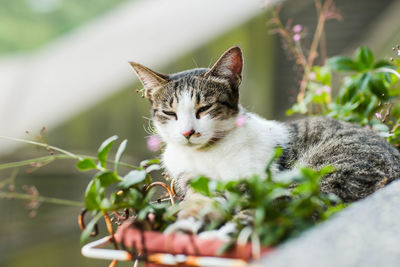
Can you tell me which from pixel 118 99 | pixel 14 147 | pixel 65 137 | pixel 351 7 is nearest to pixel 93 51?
pixel 118 99

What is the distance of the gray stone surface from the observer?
1.75 feet

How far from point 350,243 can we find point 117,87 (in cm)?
276

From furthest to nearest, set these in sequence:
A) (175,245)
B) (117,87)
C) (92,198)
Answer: (117,87)
(92,198)
(175,245)

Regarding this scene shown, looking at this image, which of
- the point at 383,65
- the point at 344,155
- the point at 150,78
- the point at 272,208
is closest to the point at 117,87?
the point at 150,78

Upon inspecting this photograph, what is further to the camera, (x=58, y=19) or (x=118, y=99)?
(x=58, y=19)

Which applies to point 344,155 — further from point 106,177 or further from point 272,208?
point 106,177

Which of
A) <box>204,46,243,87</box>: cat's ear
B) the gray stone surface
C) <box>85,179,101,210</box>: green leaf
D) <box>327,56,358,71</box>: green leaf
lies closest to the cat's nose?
<box>204,46,243,87</box>: cat's ear

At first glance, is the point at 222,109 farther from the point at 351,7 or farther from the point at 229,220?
the point at 351,7

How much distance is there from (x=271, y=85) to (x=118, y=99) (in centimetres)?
125

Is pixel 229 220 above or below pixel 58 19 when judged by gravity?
below

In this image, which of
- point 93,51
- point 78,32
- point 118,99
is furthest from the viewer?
point 78,32

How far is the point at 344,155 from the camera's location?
1.15m

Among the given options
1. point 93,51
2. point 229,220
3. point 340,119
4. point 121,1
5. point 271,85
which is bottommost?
point 271,85

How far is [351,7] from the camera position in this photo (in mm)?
3266
